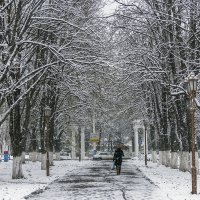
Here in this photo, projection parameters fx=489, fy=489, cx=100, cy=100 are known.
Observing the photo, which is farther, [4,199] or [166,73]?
[166,73]

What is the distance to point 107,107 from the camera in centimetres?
4216

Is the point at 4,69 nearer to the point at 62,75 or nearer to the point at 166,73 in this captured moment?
the point at 62,75

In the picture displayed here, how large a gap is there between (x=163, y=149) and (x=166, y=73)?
16.2 metres

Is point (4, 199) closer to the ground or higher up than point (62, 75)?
closer to the ground

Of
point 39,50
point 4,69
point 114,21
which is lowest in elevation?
point 4,69

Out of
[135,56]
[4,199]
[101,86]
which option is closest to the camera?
[4,199]

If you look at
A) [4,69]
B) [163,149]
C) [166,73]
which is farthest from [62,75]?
[163,149]

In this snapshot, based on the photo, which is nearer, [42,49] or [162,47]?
[42,49]

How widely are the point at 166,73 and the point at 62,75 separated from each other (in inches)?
235

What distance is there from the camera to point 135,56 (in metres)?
30.4

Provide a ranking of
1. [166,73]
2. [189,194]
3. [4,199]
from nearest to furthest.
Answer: [4,199]
[189,194]
[166,73]

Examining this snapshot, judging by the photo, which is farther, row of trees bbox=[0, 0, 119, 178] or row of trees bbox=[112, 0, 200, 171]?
row of trees bbox=[112, 0, 200, 171]

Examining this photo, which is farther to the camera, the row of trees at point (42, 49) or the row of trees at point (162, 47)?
the row of trees at point (162, 47)

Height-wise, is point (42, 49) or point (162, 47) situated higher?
point (162, 47)
